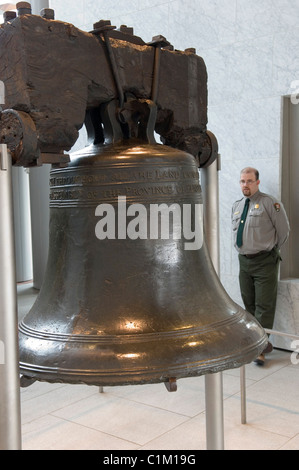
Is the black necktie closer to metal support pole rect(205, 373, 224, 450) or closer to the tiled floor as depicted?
the tiled floor

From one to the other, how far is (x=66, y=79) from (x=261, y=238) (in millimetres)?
4054

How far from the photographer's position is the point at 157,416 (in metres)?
4.01

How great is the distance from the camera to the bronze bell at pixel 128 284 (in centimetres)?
144

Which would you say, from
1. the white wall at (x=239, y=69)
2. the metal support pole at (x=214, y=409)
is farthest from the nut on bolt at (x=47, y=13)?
the white wall at (x=239, y=69)

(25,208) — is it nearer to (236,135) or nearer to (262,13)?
(236,135)

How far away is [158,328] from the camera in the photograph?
150cm

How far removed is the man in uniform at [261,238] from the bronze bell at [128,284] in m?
3.69

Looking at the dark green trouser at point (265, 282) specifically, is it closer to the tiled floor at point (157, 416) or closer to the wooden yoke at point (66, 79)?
the tiled floor at point (157, 416)

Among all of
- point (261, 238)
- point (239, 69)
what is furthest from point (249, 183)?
point (239, 69)

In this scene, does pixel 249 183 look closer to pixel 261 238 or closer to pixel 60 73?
pixel 261 238

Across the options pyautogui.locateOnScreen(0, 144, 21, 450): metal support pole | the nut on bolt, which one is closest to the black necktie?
the nut on bolt

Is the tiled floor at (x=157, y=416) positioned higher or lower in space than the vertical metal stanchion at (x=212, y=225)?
lower

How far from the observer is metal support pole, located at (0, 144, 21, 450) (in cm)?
136

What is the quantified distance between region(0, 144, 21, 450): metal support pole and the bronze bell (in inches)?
3.9
